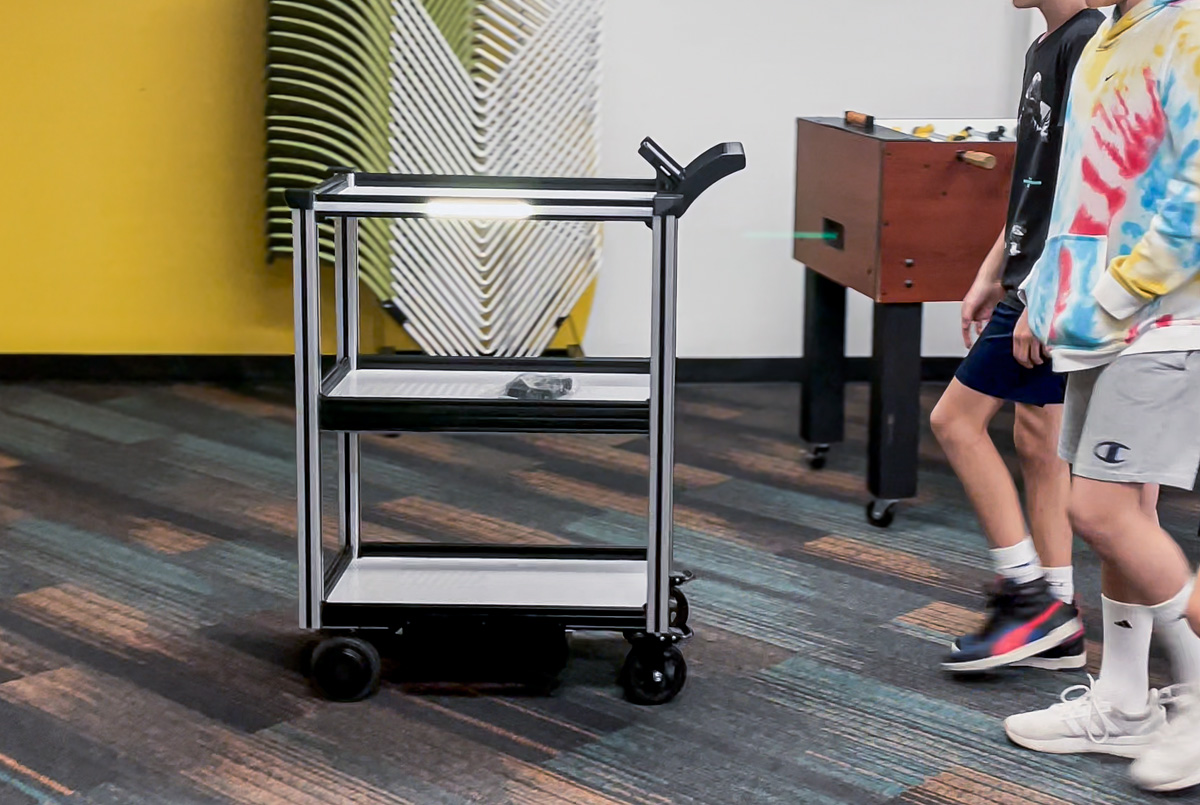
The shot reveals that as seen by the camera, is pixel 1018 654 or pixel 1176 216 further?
pixel 1018 654

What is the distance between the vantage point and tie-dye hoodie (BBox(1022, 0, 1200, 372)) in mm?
1848

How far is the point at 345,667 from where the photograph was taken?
238cm

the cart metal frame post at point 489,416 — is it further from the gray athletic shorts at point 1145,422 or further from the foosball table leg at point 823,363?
the foosball table leg at point 823,363

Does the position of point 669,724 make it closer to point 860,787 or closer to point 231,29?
point 860,787

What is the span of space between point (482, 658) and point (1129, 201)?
1.33 meters

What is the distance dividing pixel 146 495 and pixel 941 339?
264 cm

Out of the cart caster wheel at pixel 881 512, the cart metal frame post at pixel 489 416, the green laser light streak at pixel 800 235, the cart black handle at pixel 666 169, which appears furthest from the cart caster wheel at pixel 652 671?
the green laser light streak at pixel 800 235

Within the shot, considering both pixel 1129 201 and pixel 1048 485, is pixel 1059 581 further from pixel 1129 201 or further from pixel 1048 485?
pixel 1129 201

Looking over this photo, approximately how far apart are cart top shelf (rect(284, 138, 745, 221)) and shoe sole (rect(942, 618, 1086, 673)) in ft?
3.05

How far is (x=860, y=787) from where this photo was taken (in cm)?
213

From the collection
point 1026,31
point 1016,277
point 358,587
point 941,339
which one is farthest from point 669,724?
point 1026,31

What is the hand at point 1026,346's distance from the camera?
2.20 metres

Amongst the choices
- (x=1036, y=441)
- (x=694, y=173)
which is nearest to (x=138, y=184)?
(x=694, y=173)

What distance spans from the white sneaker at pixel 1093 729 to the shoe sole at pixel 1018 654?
24 centimetres
